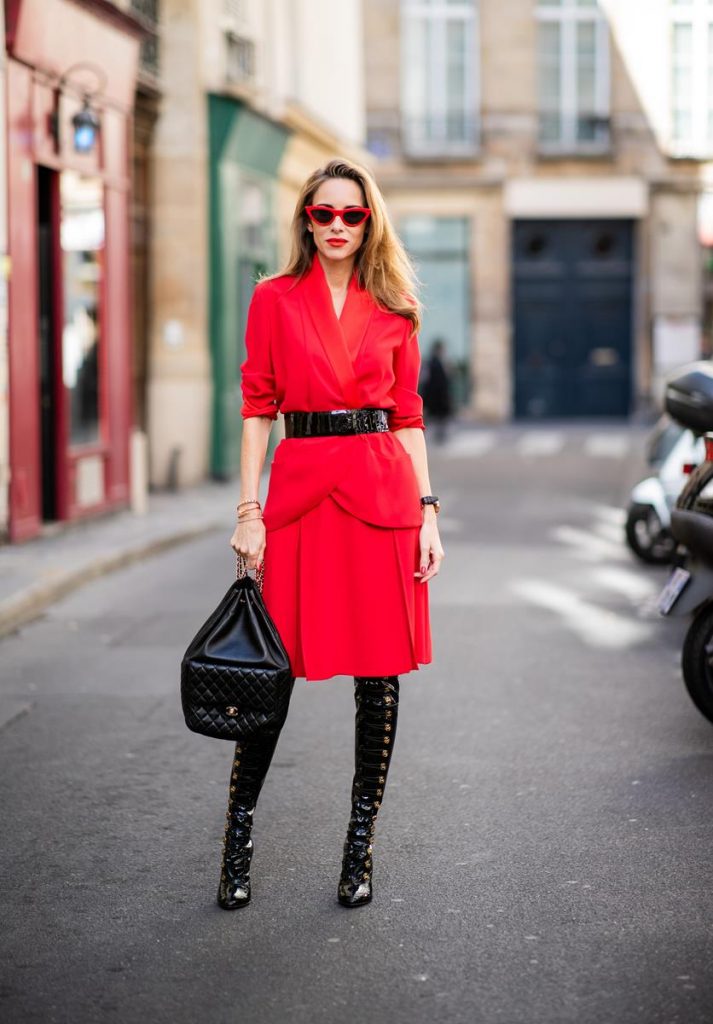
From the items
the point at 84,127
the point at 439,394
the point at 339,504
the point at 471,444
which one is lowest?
the point at 471,444

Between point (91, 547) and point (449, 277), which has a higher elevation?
point (449, 277)

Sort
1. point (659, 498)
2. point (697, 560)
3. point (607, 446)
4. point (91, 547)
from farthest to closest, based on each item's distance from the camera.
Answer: point (607, 446) < point (91, 547) < point (659, 498) < point (697, 560)

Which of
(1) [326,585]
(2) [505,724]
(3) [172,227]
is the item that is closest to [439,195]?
(3) [172,227]

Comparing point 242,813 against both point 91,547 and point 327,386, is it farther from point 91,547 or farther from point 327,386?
point 91,547

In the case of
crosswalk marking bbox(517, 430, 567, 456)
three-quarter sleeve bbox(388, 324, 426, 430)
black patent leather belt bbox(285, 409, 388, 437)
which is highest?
three-quarter sleeve bbox(388, 324, 426, 430)

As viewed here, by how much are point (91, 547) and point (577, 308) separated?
72.8 ft

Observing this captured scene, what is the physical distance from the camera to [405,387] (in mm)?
4523

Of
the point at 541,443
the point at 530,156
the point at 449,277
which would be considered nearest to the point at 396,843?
the point at 541,443

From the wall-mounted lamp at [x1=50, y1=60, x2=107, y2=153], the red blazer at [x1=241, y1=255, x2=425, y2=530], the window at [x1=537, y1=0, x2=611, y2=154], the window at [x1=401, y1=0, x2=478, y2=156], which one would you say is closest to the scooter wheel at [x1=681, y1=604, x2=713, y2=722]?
the red blazer at [x1=241, y1=255, x2=425, y2=530]

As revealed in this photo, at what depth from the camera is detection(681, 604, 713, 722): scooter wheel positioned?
636 cm

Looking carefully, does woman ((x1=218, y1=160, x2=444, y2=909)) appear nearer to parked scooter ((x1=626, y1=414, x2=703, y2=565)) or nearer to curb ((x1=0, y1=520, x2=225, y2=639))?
curb ((x1=0, y1=520, x2=225, y2=639))

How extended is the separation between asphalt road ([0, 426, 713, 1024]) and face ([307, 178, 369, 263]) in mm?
1695

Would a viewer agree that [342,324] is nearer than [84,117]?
Yes

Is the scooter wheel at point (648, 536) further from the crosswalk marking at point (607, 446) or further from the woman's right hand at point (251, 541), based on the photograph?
the crosswalk marking at point (607, 446)
